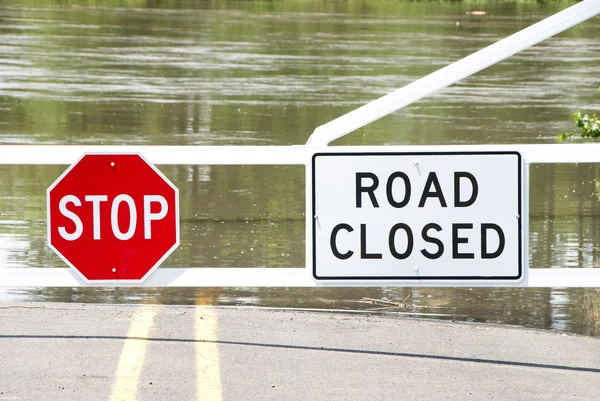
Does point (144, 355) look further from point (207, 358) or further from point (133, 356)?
point (207, 358)

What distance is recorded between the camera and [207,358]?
19.6 ft

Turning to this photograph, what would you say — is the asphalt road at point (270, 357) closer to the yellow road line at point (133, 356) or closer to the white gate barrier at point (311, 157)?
the yellow road line at point (133, 356)

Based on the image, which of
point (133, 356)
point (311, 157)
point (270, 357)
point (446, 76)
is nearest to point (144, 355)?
point (133, 356)

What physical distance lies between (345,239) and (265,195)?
19.0 feet

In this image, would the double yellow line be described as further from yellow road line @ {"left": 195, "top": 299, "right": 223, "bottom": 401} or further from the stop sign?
the stop sign

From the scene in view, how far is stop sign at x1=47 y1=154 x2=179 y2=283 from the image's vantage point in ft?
19.0

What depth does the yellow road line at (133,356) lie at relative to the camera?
5.41 meters

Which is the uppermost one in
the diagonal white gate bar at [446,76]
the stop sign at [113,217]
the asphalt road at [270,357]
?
the diagonal white gate bar at [446,76]

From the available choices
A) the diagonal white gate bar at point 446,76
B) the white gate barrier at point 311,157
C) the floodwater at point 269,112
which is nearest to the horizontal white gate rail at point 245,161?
the white gate barrier at point 311,157

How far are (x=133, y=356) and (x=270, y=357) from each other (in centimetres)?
71

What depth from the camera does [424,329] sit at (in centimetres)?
681

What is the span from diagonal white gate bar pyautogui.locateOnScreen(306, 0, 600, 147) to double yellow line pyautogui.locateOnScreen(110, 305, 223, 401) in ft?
4.10

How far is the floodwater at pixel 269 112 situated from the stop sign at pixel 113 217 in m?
1.94

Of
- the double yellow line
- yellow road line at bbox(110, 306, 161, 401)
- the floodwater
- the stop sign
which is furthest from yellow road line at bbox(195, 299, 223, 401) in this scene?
the floodwater
